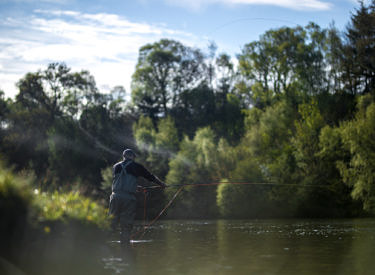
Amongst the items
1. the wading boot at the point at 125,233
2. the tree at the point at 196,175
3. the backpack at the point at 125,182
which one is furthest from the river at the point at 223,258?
the tree at the point at 196,175

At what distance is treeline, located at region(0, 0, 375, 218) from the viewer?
146 feet

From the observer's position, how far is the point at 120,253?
46.4 feet

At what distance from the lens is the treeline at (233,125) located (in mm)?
44375

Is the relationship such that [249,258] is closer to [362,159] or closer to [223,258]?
[223,258]

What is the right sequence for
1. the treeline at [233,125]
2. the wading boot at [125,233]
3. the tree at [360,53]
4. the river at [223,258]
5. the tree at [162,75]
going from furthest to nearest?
the tree at [162,75] < the tree at [360,53] < the treeline at [233,125] < the wading boot at [125,233] < the river at [223,258]

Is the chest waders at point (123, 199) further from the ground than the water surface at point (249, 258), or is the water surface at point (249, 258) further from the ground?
the chest waders at point (123, 199)

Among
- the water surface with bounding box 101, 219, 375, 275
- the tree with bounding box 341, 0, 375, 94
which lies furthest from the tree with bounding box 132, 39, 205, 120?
the water surface with bounding box 101, 219, 375, 275

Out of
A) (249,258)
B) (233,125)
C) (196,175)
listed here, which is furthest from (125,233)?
(233,125)

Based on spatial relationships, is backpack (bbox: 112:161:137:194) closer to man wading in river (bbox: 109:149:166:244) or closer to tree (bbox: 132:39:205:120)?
man wading in river (bbox: 109:149:166:244)

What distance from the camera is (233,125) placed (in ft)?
224

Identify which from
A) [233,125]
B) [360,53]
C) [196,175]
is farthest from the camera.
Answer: [233,125]

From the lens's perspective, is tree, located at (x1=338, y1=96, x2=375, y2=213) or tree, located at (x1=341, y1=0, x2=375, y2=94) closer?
tree, located at (x1=338, y1=96, x2=375, y2=213)

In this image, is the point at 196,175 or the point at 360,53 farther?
the point at 196,175

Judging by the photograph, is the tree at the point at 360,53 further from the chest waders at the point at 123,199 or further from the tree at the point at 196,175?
the chest waders at the point at 123,199
